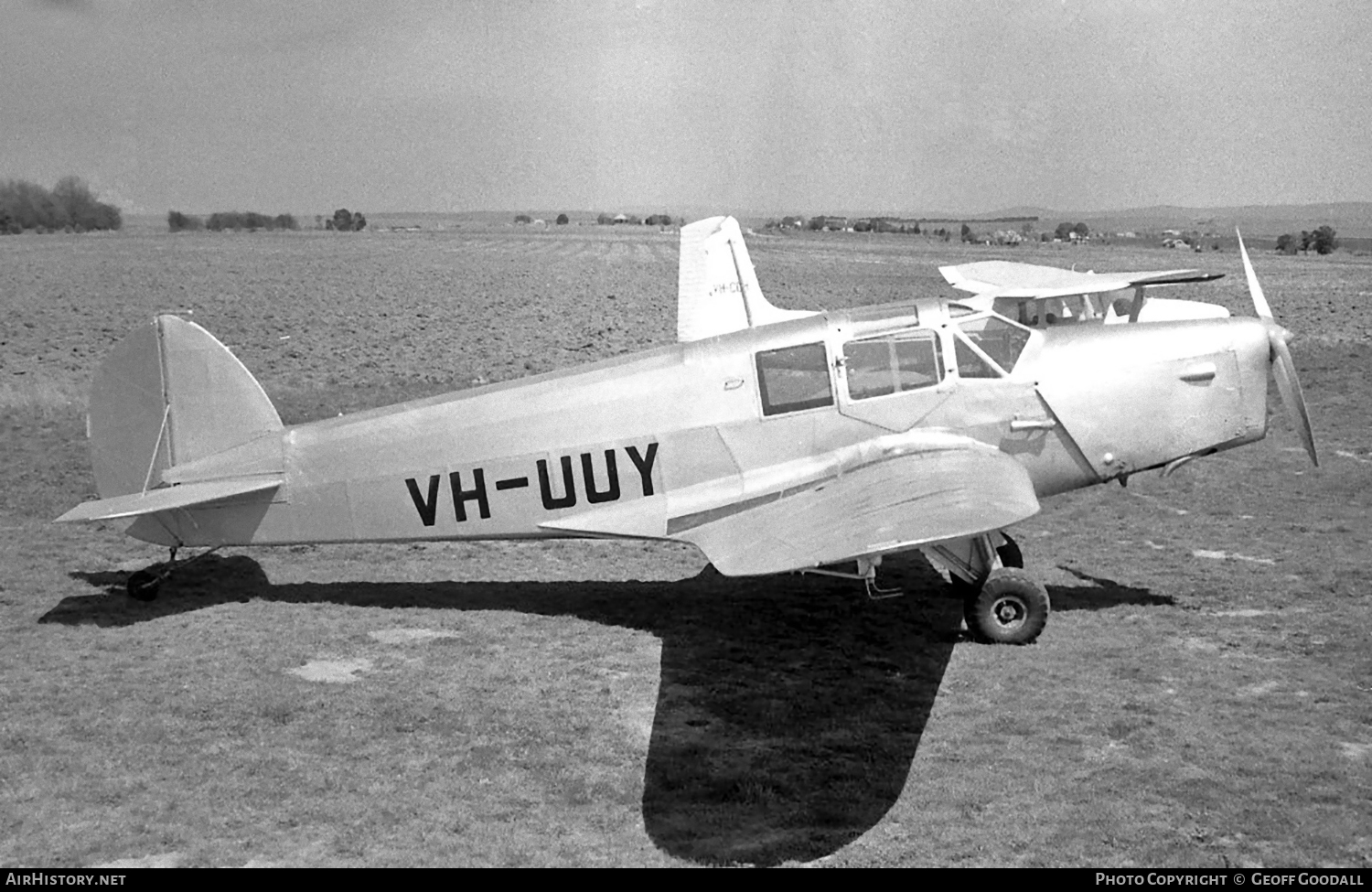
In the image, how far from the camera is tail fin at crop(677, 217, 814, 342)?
56.8 feet

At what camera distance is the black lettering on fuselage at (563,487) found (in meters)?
8.17

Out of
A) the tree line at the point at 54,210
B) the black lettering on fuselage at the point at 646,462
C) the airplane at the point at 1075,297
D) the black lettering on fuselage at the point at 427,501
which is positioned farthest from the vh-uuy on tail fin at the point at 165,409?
the tree line at the point at 54,210

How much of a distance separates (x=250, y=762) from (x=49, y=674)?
2.30 meters

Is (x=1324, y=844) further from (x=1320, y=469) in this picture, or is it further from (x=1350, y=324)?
(x=1350, y=324)

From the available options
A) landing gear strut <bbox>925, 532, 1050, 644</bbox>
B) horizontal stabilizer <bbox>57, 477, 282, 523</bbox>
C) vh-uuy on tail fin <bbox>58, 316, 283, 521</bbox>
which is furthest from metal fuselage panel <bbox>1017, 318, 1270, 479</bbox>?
vh-uuy on tail fin <bbox>58, 316, 283, 521</bbox>

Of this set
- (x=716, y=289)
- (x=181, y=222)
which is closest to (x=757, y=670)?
(x=716, y=289)

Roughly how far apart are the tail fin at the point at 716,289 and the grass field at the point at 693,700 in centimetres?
695

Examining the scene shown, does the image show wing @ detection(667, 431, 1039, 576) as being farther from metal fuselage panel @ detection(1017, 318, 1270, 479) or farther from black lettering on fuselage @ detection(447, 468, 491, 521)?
black lettering on fuselage @ detection(447, 468, 491, 521)

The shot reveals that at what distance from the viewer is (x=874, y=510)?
6.69 meters

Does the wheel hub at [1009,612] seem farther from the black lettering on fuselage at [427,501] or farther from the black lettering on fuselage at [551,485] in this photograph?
the black lettering on fuselage at [427,501]

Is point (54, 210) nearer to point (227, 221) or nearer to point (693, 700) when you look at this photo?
point (227, 221)

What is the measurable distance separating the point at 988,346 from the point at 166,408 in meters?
6.50

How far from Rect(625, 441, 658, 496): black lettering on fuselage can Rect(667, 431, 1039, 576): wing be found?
15.1 inches

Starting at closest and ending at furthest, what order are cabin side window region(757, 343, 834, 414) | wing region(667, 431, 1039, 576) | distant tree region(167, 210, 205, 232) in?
wing region(667, 431, 1039, 576), cabin side window region(757, 343, 834, 414), distant tree region(167, 210, 205, 232)
